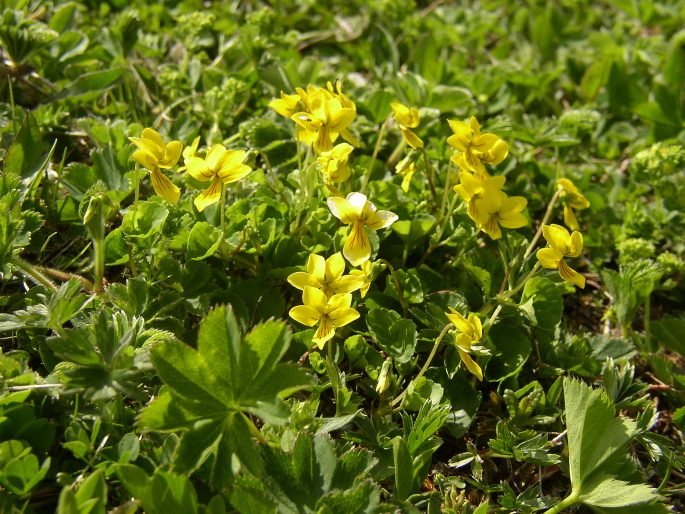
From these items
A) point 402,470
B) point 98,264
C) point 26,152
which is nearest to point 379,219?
point 402,470

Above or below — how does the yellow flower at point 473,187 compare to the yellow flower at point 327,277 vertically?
above

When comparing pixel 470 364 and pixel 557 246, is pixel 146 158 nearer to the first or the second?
pixel 470 364

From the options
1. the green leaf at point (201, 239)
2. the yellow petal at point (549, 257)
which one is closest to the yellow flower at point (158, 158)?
the green leaf at point (201, 239)

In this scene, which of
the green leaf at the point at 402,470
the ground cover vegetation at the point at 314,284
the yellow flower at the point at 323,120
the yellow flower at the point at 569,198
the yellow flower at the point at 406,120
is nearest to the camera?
the ground cover vegetation at the point at 314,284

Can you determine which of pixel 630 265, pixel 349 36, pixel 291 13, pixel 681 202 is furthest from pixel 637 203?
pixel 291 13

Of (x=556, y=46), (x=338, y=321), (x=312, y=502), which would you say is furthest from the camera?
(x=556, y=46)

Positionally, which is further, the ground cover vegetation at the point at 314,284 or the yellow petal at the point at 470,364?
the yellow petal at the point at 470,364

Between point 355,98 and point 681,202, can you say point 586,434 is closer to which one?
point 681,202

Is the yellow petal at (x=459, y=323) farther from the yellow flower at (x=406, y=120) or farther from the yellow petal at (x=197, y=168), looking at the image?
the yellow petal at (x=197, y=168)
